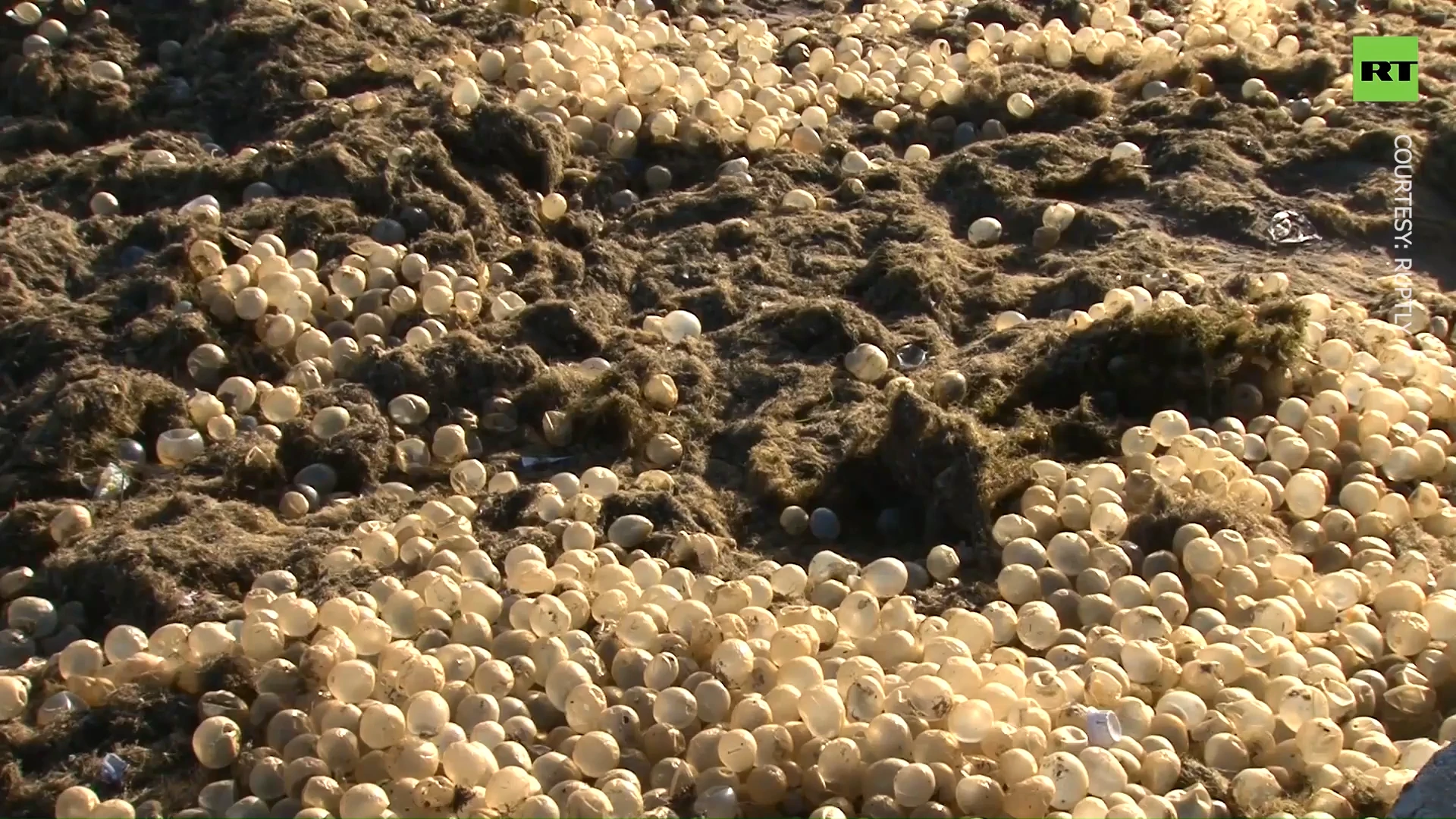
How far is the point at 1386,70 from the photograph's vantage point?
549 centimetres

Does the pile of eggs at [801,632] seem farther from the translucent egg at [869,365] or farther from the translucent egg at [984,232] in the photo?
the translucent egg at [984,232]

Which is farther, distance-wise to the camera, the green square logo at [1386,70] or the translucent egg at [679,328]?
the green square logo at [1386,70]

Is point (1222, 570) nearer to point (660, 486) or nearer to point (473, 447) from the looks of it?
point (660, 486)

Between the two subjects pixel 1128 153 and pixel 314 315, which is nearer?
pixel 314 315

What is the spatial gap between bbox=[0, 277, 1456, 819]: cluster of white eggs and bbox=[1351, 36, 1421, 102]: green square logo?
2257 millimetres

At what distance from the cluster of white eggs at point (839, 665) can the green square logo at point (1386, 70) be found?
2.26 metres

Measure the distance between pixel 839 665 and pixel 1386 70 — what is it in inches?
150

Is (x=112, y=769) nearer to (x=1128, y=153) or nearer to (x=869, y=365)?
(x=869, y=365)

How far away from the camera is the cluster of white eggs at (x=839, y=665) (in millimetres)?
2600

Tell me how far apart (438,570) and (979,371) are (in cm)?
147

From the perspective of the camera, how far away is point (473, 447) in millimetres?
3674

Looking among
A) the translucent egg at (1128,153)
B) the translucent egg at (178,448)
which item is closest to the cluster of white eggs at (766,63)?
the translucent egg at (1128,153)

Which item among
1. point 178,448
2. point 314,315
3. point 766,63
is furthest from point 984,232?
point 178,448

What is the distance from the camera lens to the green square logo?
5.35 meters
